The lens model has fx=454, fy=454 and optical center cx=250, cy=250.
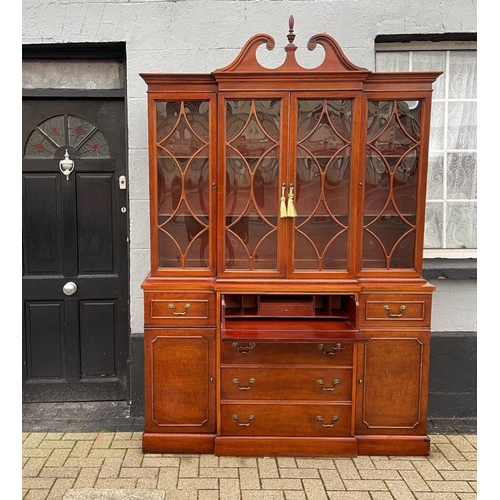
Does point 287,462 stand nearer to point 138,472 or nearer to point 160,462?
point 160,462

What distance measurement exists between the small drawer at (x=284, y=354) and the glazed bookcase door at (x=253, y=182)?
471 millimetres

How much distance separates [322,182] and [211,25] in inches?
56.4

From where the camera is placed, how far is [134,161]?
3344 millimetres

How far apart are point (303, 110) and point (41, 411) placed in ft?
9.76

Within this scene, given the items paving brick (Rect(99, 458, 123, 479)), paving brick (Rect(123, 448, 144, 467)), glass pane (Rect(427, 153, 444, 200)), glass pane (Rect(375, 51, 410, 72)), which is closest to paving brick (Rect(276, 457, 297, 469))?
paving brick (Rect(123, 448, 144, 467))

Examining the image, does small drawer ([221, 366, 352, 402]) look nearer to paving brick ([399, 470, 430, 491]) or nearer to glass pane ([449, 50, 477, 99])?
paving brick ([399, 470, 430, 491])

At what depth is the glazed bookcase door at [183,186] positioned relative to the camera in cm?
287

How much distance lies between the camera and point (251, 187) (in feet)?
9.57

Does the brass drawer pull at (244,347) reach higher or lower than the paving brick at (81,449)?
higher

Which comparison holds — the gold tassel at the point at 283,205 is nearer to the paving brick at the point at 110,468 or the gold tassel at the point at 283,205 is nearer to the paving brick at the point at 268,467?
the paving brick at the point at 268,467

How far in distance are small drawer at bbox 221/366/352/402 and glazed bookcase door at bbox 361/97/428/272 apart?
0.74 metres

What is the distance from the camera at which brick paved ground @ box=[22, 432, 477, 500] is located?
259cm

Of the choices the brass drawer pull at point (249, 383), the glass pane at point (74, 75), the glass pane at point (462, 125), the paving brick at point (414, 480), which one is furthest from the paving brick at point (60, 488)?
the glass pane at point (462, 125)

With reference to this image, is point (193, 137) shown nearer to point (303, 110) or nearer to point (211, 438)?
point (303, 110)
